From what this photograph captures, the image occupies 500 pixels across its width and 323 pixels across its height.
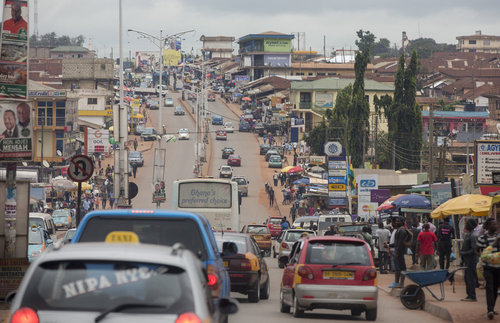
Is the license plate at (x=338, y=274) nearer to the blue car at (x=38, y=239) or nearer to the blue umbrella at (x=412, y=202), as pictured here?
the blue car at (x=38, y=239)

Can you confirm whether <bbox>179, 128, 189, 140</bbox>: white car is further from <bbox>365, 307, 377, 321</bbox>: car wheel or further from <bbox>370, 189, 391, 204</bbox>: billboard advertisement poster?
<bbox>365, 307, 377, 321</bbox>: car wheel

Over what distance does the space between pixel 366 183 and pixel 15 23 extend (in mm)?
31258

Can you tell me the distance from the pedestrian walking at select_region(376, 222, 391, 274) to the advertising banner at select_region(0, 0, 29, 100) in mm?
13259

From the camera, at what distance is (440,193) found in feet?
114

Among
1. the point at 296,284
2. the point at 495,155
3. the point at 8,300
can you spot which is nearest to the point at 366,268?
the point at 296,284

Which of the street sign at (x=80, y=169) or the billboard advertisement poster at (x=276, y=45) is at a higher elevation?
the billboard advertisement poster at (x=276, y=45)

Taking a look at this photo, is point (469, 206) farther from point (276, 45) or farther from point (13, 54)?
point (276, 45)

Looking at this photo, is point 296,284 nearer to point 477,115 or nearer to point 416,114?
point 416,114

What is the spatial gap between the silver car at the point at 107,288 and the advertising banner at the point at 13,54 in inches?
390

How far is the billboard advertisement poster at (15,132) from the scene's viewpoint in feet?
52.2

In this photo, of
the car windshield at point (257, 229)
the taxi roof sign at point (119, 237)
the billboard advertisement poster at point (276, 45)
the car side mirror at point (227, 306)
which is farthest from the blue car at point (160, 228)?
the billboard advertisement poster at point (276, 45)

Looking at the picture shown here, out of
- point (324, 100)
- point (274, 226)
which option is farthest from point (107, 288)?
point (324, 100)

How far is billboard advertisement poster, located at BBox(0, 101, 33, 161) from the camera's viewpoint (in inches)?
627

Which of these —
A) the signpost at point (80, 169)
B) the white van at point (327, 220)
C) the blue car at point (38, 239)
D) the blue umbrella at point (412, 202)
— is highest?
the signpost at point (80, 169)
